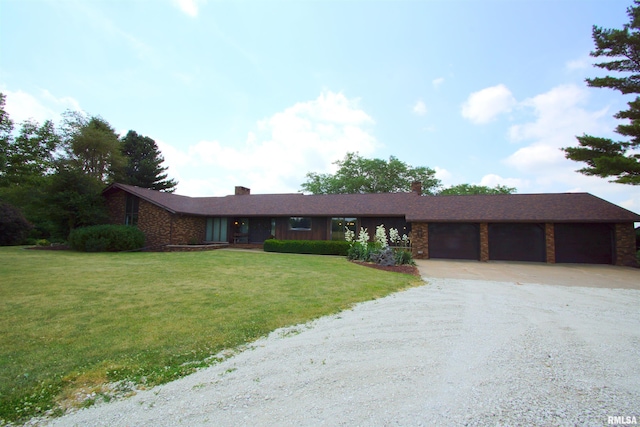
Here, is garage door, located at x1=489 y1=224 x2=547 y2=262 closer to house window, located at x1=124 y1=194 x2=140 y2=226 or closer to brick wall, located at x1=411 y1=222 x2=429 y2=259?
brick wall, located at x1=411 y1=222 x2=429 y2=259

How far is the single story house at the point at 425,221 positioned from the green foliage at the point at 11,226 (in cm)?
730

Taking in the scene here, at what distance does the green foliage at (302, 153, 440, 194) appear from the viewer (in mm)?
38562

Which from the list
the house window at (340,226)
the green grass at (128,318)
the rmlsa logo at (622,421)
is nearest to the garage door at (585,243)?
the house window at (340,226)

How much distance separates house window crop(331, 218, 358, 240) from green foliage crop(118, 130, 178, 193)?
1200 inches

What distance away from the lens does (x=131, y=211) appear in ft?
69.0

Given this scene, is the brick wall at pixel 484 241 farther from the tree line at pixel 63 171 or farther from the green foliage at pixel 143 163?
the green foliage at pixel 143 163

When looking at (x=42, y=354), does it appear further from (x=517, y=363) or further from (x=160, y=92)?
(x=160, y=92)

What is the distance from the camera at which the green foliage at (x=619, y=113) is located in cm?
1473

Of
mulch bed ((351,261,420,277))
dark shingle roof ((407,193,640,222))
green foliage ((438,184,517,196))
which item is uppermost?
green foliage ((438,184,517,196))

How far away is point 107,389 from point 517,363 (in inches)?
175

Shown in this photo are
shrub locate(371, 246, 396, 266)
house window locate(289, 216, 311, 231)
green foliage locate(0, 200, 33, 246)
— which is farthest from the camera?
green foliage locate(0, 200, 33, 246)

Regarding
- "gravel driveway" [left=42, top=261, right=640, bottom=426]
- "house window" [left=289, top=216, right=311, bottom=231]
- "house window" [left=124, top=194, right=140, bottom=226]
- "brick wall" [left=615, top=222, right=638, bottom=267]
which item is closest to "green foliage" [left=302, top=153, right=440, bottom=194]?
"house window" [left=289, top=216, right=311, bottom=231]

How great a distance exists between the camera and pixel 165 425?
7.93 feet

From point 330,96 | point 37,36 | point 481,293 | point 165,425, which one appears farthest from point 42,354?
point 330,96
